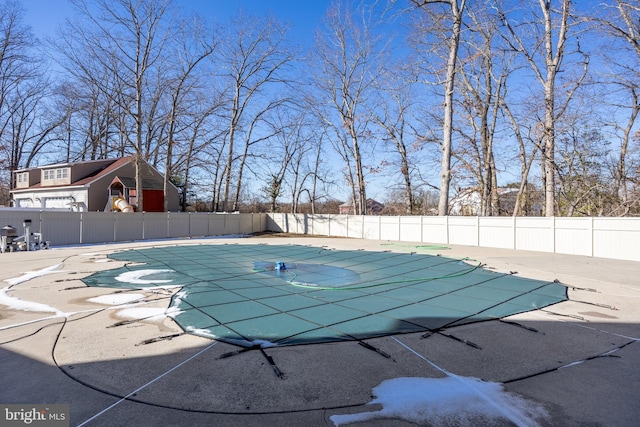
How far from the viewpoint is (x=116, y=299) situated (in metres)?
5.04

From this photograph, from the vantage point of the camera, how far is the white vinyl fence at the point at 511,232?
10273mm

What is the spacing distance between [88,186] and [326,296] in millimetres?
22933

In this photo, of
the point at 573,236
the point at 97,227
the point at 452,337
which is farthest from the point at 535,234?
the point at 97,227

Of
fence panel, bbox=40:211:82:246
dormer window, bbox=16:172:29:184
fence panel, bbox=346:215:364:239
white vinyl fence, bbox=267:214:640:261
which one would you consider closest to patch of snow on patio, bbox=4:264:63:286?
fence panel, bbox=40:211:82:246

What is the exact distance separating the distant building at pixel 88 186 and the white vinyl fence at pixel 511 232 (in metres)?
12.8

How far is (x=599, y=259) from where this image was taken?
33.1ft

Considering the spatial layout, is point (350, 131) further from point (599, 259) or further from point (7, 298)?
point (7, 298)

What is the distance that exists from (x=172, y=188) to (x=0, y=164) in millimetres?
13106

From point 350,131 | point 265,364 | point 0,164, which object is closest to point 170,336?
point 265,364

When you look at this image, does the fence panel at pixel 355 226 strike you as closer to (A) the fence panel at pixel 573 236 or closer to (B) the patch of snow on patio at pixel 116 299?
(A) the fence panel at pixel 573 236

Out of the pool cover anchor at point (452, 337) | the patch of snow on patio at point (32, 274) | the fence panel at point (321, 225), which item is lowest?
the patch of snow on patio at point (32, 274)

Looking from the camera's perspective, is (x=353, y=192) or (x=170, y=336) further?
(x=353, y=192)

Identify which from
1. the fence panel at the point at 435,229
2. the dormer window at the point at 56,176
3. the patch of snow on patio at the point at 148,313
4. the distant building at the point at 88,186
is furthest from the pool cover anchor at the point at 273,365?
the dormer window at the point at 56,176

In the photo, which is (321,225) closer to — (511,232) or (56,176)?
(511,232)
